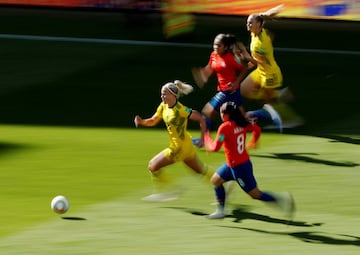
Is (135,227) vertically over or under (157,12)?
under

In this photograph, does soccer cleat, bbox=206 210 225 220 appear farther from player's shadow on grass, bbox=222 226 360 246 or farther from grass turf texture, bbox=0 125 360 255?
player's shadow on grass, bbox=222 226 360 246

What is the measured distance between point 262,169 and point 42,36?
463 inches

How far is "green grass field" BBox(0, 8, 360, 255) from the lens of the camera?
14.2 m

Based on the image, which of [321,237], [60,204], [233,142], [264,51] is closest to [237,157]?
[233,142]

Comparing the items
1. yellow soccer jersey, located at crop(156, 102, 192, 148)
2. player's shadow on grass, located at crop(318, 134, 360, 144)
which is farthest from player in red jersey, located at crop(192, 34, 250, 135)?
yellow soccer jersey, located at crop(156, 102, 192, 148)

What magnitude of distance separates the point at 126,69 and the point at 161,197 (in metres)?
9.42

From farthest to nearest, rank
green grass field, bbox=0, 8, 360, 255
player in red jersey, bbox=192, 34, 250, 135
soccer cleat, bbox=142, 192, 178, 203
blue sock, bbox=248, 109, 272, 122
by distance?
blue sock, bbox=248, 109, 272, 122, player in red jersey, bbox=192, 34, 250, 135, soccer cleat, bbox=142, 192, 178, 203, green grass field, bbox=0, 8, 360, 255

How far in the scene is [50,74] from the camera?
2467 centimetres

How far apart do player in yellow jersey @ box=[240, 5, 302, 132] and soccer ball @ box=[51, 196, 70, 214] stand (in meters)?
5.42

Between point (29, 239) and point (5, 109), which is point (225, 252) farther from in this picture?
point (5, 109)

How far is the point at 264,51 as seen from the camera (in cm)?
1986

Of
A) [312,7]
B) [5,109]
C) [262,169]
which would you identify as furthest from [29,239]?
[312,7]

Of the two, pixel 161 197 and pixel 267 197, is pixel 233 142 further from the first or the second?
pixel 161 197

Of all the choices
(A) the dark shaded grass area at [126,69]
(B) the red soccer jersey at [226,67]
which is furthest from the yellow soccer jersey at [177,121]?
(A) the dark shaded grass area at [126,69]
